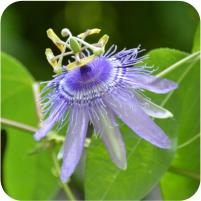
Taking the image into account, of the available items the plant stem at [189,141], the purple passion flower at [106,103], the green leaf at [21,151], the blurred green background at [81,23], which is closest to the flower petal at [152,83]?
the purple passion flower at [106,103]

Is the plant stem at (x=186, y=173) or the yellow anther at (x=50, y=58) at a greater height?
the yellow anther at (x=50, y=58)

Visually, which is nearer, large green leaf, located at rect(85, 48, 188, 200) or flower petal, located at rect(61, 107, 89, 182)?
flower petal, located at rect(61, 107, 89, 182)

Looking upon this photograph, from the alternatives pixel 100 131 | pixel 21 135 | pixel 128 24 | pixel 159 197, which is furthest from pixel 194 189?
pixel 128 24

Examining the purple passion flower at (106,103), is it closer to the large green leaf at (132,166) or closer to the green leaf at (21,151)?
the large green leaf at (132,166)

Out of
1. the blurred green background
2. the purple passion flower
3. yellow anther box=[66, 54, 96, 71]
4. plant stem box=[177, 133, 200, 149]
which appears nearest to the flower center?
the purple passion flower

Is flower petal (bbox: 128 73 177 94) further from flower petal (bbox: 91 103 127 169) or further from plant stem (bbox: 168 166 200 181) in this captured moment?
plant stem (bbox: 168 166 200 181)

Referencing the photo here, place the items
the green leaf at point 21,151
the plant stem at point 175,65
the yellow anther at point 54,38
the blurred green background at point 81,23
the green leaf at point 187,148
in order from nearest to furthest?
the yellow anther at point 54,38 < the plant stem at point 175,65 < the green leaf at point 187,148 < the green leaf at point 21,151 < the blurred green background at point 81,23
